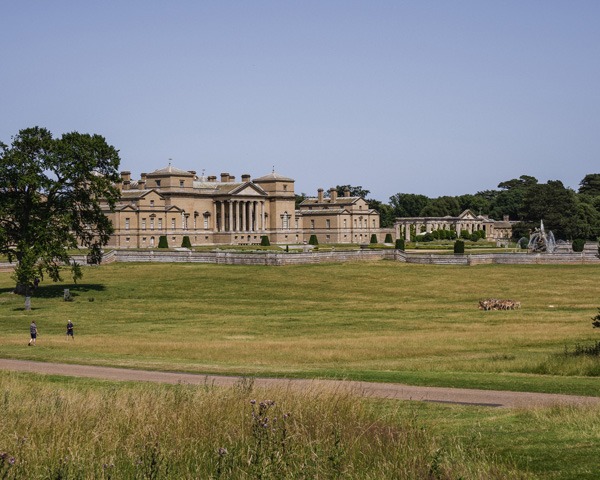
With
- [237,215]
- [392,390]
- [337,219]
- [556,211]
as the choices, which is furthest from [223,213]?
[392,390]

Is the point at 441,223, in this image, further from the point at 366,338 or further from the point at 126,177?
the point at 366,338

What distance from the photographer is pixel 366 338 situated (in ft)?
147

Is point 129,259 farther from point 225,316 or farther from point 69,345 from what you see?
point 69,345

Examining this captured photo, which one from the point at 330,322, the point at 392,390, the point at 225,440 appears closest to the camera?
the point at 225,440

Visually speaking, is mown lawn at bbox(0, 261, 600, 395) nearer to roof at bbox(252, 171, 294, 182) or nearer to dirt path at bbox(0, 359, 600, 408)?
dirt path at bbox(0, 359, 600, 408)

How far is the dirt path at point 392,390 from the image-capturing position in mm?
21344

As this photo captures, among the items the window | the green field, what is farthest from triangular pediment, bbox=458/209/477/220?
the green field

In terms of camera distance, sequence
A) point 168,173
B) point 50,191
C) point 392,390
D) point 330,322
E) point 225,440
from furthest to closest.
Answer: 1. point 168,173
2. point 50,191
3. point 330,322
4. point 392,390
5. point 225,440

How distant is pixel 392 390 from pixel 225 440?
Result: 8.58 m

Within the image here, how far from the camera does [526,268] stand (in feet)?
284

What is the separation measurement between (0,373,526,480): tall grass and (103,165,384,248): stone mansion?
3976 inches

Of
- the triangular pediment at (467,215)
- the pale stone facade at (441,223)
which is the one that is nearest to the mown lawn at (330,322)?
the pale stone facade at (441,223)

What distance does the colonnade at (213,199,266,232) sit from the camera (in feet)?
481

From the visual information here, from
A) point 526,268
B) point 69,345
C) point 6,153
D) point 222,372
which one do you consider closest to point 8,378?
point 222,372
